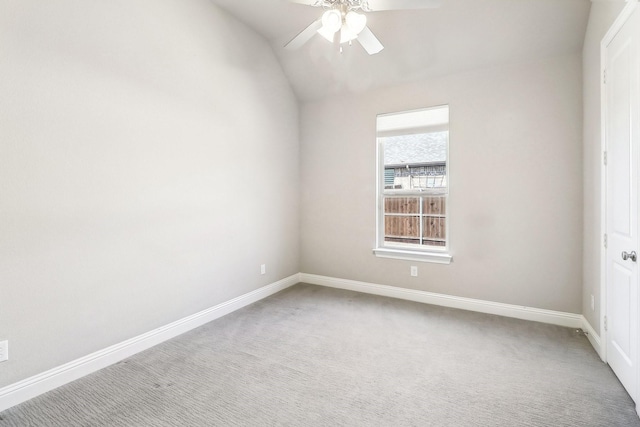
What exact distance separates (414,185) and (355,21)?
2.29m

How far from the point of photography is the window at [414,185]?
367 cm

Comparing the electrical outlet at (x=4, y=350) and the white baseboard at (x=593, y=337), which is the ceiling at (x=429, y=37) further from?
the electrical outlet at (x=4, y=350)

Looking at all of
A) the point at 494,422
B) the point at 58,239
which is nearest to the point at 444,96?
the point at 494,422

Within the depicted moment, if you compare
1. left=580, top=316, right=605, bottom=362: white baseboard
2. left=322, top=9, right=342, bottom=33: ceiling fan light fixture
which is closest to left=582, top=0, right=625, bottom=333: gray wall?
left=580, top=316, right=605, bottom=362: white baseboard

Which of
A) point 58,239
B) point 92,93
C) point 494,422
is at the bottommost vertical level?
point 494,422

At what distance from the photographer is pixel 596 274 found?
2.56 metres

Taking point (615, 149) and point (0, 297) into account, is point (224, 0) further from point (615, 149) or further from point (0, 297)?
point (615, 149)

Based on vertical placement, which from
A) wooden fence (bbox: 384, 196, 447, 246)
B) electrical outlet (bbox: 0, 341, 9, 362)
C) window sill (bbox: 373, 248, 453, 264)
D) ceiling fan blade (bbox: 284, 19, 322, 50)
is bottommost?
electrical outlet (bbox: 0, 341, 9, 362)

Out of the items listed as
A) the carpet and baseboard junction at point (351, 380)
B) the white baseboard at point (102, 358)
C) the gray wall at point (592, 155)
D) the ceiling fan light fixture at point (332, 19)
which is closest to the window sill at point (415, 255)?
the carpet and baseboard junction at point (351, 380)

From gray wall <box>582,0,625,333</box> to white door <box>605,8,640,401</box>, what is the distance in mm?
256

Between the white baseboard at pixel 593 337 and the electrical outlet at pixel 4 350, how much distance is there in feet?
13.2

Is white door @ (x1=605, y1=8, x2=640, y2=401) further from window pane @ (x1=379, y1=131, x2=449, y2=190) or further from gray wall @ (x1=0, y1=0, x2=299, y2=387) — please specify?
gray wall @ (x1=0, y1=0, x2=299, y2=387)

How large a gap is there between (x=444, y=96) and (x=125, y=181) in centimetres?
329

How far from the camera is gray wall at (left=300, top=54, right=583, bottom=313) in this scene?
2979 mm
